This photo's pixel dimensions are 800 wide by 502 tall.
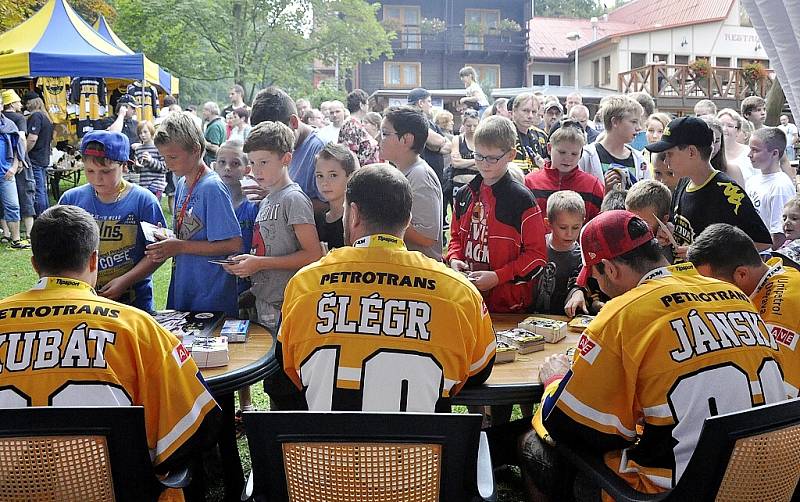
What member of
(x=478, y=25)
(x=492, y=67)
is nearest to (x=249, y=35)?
(x=478, y=25)

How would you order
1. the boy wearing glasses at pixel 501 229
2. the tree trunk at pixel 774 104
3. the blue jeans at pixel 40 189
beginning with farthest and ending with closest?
the blue jeans at pixel 40 189 < the tree trunk at pixel 774 104 < the boy wearing glasses at pixel 501 229

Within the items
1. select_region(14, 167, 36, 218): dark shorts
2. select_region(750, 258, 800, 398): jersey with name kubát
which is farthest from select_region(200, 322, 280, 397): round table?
select_region(14, 167, 36, 218): dark shorts

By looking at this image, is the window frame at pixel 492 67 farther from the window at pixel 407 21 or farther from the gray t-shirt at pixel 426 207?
the gray t-shirt at pixel 426 207

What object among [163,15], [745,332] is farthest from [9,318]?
[163,15]

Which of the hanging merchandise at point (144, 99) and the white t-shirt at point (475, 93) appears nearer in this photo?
the white t-shirt at point (475, 93)

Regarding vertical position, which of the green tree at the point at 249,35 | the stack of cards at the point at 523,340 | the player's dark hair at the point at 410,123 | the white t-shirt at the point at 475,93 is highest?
the green tree at the point at 249,35

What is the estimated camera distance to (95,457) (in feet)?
6.31

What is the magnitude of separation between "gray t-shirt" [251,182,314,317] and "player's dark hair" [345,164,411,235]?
1254 millimetres

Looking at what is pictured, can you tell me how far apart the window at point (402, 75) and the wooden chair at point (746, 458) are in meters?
35.8

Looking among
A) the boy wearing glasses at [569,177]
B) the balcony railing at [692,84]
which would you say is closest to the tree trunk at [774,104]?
the boy wearing glasses at [569,177]

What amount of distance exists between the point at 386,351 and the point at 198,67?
90.4 feet

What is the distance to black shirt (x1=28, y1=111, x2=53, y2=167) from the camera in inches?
454

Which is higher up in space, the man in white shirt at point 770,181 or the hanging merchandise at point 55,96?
the hanging merchandise at point 55,96

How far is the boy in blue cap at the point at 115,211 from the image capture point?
3625mm
